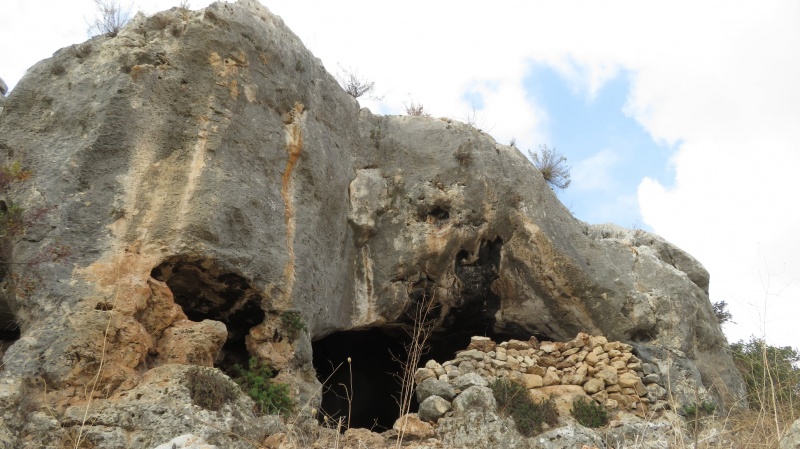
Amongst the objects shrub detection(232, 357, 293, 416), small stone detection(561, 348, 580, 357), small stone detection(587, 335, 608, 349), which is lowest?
shrub detection(232, 357, 293, 416)

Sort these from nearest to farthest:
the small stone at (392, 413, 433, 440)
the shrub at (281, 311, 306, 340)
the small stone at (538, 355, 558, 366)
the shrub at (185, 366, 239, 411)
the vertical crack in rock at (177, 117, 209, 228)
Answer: the shrub at (185, 366, 239, 411) → the vertical crack in rock at (177, 117, 209, 228) → the shrub at (281, 311, 306, 340) → the small stone at (392, 413, 433, 440) → the small stone at (538, 355, 558, 366)

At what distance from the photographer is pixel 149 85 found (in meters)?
7.21

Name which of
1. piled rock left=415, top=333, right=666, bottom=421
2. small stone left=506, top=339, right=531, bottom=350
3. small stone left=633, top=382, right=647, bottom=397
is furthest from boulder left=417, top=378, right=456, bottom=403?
small stone left=633, top=382, right=647, bottom=397

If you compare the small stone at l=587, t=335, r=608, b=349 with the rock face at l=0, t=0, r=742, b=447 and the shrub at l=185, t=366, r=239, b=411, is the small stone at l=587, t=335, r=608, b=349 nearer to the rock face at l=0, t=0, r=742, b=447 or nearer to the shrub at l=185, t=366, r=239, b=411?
the rock face at l=0, t=0, r=742, b=447

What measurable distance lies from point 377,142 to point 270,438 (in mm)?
4934

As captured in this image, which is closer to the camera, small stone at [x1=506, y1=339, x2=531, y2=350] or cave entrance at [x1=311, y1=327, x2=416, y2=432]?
small stone at [x1=506, y1=339, x2=531, y2=350]

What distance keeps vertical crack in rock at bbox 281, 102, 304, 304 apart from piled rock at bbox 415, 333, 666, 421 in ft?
6.80

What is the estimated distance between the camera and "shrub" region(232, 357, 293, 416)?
6.71m

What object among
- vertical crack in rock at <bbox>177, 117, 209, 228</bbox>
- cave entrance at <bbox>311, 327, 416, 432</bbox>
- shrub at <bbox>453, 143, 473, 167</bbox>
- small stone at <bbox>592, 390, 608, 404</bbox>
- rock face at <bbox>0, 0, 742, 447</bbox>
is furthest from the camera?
cave entrance at <bbox>311, 327, 416, 432</bbox>

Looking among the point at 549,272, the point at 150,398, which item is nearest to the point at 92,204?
the point at 150,398

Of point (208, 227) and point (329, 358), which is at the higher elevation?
point (208, 227)

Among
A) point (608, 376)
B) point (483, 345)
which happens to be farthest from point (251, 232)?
point (608, 376)

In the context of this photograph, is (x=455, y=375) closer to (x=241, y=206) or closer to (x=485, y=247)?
(x=485, y=247)

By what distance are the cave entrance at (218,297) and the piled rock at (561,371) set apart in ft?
7.21
